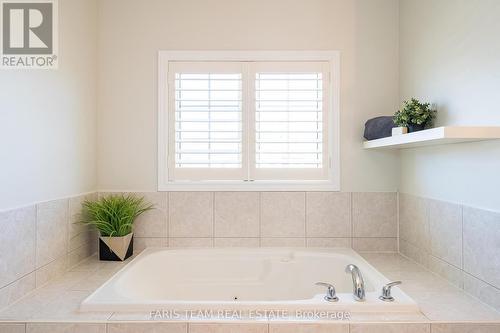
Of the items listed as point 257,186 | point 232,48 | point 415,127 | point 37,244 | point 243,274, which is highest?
point 232,48

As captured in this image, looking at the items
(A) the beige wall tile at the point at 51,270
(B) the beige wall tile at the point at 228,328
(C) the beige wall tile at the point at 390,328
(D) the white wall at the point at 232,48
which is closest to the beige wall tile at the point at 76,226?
(A) the beige wall tile at the point at 51,270

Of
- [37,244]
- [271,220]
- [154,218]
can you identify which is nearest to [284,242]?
[271,220]

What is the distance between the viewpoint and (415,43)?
1.96 meters

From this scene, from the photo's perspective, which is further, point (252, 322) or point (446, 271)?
point (446, 271)

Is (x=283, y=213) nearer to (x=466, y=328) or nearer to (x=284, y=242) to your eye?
(x=284, y=242)

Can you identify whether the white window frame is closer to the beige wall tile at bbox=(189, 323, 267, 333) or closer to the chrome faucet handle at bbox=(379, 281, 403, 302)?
the chrome faucet handle at bbox=(379, 281, 403, 302)

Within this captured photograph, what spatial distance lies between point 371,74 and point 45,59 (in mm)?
2096

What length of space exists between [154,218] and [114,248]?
A: 330mm

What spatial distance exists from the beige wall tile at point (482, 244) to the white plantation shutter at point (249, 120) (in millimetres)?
931

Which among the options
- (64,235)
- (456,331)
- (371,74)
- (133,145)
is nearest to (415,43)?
(371,74)

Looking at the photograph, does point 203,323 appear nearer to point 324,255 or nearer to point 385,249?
point 324,255

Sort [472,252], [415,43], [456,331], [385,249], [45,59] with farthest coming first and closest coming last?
[385,249], [415,43], [45,59], [472,252], [456,331]

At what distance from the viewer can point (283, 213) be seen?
7.10 ft

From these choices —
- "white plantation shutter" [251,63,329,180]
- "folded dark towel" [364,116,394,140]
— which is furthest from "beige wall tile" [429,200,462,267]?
"white plantation shutter" [251,63,329,180]
